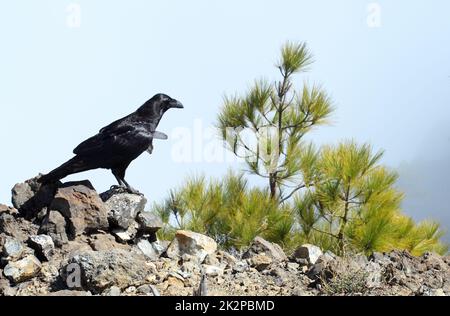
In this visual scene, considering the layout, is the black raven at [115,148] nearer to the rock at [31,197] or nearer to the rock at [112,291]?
the rock at [31,197]

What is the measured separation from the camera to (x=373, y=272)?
591 centimetres

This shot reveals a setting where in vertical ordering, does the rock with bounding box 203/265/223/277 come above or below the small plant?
above

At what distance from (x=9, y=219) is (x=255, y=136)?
14.7ft

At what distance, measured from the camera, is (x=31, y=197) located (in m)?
6.81

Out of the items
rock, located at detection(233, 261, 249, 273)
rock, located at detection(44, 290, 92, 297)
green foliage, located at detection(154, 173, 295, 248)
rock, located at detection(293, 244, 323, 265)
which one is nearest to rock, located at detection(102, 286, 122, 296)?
rock, located at detection(44, 290, 92, 297)

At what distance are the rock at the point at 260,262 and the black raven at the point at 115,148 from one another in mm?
1258

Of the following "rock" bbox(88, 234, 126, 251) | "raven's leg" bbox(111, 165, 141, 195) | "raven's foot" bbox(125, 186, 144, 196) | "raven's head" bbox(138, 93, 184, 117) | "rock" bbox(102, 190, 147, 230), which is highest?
"raven's head" bbox(138, 93, 184, 117)

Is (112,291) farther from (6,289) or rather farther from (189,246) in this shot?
(189,246)

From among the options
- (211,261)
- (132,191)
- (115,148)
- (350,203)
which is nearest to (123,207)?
(132,191)

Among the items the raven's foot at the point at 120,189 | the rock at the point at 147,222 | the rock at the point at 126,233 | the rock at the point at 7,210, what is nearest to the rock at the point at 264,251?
the rock at the point at 147,222

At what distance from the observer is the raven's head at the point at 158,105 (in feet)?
23.1

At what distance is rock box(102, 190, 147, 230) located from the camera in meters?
6.55

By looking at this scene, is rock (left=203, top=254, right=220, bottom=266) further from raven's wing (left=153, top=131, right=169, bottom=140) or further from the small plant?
raven's wing (left=153, top=131, right=169, bottom=140)

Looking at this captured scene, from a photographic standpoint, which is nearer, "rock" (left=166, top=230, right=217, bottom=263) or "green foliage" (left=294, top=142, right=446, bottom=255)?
"rock" (left=166, top=230, right=217, bottom=263)
